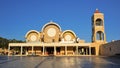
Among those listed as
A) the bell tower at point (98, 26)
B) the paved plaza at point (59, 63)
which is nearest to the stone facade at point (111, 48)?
the bell tower at point (98, 26)

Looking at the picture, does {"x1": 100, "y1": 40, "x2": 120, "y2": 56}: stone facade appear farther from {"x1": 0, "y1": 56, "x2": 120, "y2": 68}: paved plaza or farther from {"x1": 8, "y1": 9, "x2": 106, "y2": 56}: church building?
{"x1": 0, "y1": 56, "x2": 120, "y2": 68}: paved plaza

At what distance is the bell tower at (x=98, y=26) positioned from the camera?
56.8 m

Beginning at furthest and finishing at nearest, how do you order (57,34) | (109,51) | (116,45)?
(57,34)
(109,51)
(116,45)

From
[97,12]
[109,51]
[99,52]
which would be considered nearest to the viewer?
[109,51]

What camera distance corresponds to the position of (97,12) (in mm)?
59250

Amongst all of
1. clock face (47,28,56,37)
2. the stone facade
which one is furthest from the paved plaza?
clock face (47,28,56,37)

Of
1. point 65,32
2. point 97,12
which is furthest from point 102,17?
point 65,32

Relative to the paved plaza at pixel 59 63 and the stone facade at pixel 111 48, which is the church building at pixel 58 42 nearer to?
the stone facade at pixel 111 48

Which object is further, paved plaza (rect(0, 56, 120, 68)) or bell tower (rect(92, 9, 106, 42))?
bell tower (rect(92, 9, 106, 42))

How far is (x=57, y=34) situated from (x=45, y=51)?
6.07 metres

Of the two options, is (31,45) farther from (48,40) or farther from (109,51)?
(109,51)

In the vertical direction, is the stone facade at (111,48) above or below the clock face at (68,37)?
below

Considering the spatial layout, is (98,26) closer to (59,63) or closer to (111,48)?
(111,48)

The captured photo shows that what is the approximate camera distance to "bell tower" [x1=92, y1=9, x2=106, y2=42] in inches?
2234
